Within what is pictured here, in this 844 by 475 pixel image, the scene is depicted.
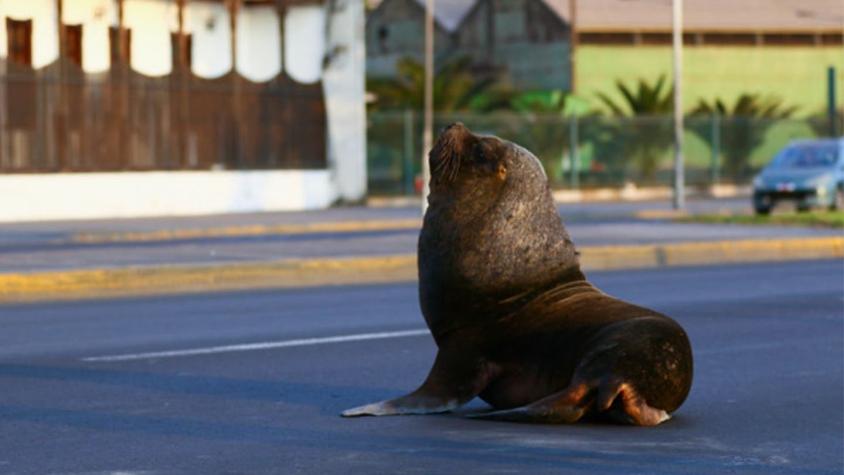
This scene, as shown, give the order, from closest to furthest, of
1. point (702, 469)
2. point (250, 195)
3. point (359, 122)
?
1. point (702, 469)
2. point (250, 195)
3. point (359, 122)

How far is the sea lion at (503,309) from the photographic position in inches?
320

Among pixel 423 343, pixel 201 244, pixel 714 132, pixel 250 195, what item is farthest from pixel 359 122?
pixel 423 343

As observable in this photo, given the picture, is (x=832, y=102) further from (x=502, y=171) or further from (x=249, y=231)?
(x=502, y=171)

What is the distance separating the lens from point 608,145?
48844 millimetres

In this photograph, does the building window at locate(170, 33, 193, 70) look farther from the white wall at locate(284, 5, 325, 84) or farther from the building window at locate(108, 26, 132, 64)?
the white wall at locate(284, 5, 325, 84)

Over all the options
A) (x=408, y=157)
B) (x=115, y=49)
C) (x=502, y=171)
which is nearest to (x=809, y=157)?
(x=408, y=157)

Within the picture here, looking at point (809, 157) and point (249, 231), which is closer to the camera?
point (249, 231)

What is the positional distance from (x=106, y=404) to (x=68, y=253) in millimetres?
13841

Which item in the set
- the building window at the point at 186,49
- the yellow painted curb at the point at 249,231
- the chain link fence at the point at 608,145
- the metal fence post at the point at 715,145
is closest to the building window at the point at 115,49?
the building window at the point at 186,49

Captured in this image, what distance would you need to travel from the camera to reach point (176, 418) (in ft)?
28.6

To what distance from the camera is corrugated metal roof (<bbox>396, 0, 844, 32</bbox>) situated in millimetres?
69250

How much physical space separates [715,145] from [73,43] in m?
21.0

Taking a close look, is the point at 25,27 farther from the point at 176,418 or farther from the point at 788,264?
the point at 176,418

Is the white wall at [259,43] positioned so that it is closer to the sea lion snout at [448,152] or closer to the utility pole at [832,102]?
the utility pole at [832,102]
